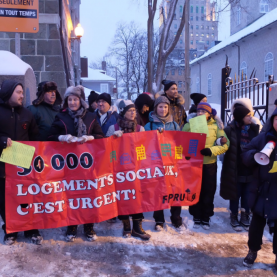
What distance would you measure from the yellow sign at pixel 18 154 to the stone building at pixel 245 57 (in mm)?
15545

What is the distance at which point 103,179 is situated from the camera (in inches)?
162

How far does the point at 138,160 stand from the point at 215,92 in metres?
30.4

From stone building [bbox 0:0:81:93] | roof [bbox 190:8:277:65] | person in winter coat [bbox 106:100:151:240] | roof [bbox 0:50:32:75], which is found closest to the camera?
person in winter coat [bbox 106:100:151:240]

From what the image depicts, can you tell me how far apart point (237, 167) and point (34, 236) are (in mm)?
2955

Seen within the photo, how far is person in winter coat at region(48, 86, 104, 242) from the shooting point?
3.97 m

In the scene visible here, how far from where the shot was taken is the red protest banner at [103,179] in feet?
12.6

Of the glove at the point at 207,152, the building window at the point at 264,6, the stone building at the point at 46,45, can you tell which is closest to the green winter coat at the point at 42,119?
the glove at the point at 207,152

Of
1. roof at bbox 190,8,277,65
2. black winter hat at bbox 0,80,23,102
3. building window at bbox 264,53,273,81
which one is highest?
roof at bbox 190,8,277,65

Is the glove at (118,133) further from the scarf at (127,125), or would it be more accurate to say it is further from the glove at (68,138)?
the glove at (68,138)

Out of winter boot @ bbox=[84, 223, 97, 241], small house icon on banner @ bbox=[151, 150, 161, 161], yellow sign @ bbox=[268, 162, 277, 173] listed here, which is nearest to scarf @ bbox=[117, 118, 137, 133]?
small house icon on banner @ bbox=[151, 150, 161, 161]

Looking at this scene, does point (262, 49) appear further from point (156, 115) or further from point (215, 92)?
point (156, 115)

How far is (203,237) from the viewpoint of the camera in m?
4.32

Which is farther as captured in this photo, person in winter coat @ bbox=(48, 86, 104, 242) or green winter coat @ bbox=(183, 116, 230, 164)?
green winter coat @ bbox=(183, 116, 230, 164)

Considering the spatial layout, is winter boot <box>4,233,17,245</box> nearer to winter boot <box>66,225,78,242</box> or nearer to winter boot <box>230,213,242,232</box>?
winter boot <box>66,225,78,242</box>
